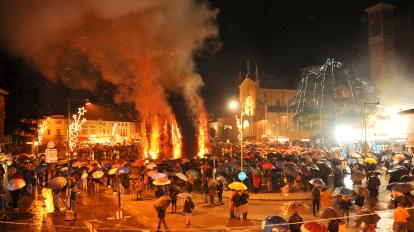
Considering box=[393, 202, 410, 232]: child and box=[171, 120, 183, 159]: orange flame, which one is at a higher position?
box=[171, 120, 183, 159]: orange flame

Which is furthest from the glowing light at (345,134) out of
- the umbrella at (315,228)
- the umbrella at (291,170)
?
the umbrella at (315,228)

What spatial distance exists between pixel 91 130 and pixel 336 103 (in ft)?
173

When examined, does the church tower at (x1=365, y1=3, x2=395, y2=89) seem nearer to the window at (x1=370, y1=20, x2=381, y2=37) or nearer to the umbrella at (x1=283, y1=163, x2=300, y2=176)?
the window at (x1=370, y1=20, x2=381, y2=37)

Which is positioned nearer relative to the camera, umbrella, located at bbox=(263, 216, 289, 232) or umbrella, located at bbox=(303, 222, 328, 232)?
umbrella, located at bbox=(303, 222, 328, 232)

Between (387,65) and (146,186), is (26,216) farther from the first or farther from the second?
(387,65)

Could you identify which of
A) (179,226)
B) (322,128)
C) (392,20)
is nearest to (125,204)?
(179,226)

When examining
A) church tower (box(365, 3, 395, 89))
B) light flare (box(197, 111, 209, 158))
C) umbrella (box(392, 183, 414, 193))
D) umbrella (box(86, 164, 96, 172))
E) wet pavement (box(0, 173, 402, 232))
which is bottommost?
wet pavement (box(0, 173, 402, 232))

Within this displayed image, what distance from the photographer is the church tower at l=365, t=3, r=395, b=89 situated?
247 ft

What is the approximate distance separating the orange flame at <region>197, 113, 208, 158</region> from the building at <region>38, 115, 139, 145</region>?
126 ft

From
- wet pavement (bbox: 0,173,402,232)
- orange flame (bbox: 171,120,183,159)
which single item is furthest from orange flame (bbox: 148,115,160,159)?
wet pavement (bbox: 0,173,402,232)

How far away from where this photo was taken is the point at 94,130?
87812 mm

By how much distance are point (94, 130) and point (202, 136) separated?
57.7 meters

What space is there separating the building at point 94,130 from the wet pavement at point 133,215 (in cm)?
5134

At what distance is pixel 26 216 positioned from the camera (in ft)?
55.8
